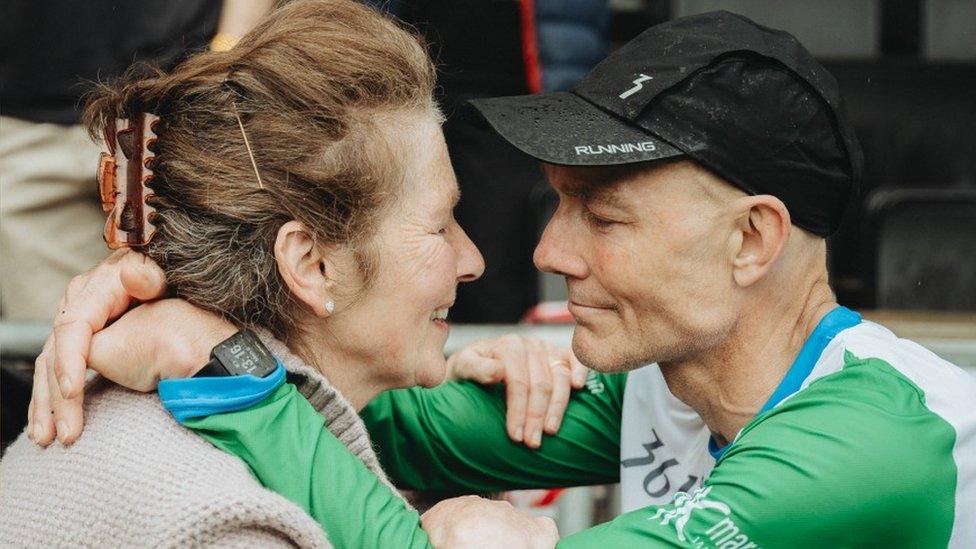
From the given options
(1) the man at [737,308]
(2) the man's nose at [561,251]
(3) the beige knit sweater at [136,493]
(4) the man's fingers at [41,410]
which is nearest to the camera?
(3) the beige knit sweater at [136,493]

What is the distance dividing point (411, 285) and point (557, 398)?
506 mm

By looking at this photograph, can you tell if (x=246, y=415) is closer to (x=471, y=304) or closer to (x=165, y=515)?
(x=165, y=515)

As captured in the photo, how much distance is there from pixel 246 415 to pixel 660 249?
79 centimetres

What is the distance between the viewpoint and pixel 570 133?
7.52ft

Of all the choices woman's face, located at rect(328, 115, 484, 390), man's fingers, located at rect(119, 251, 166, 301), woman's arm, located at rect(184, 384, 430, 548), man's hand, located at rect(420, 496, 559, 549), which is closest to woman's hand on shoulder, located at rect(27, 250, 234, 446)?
man's fingers, located at rect(119, 251, 166, 301)

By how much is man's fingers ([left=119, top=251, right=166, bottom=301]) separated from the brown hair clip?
4 centimetres

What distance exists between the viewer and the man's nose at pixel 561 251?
244 centimetres

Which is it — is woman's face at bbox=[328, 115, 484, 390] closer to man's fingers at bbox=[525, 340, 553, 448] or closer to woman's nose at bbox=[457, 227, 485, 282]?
woman's nose at bbox=[457, 227, 485, 282]

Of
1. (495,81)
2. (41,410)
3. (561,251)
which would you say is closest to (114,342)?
(41,410)

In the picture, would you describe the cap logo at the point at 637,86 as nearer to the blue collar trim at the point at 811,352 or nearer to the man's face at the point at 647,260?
the man's face at the point at 647,260

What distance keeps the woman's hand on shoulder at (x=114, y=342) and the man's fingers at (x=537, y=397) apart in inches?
28.8

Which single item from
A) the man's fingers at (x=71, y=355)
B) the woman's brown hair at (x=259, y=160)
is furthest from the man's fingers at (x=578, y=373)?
the man's fingers at (x=71, y=355)

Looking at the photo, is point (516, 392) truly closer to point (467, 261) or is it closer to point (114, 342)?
point (467, 261)

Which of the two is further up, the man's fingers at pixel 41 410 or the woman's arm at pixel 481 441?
the man's fingers at pixel 41 410
